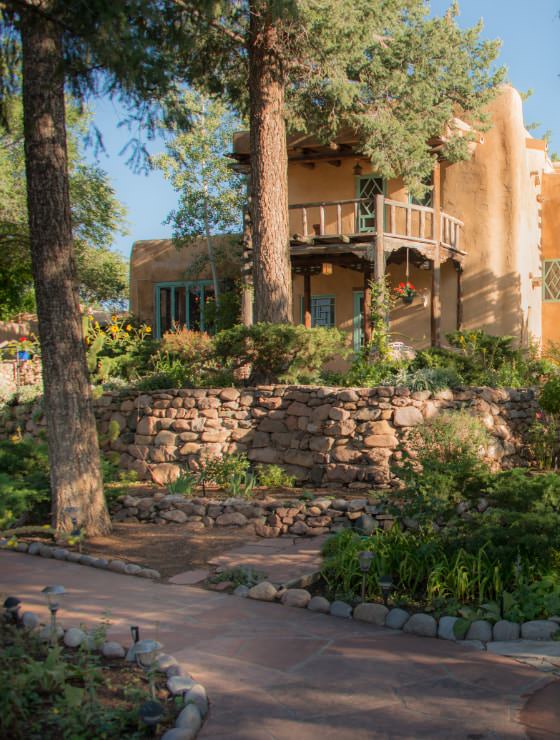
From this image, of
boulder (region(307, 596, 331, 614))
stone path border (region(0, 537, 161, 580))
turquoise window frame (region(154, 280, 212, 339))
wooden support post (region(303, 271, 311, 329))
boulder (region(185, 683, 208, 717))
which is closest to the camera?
boulder (region(185, 683, 208, 717))

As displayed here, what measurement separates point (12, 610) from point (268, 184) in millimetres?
9201

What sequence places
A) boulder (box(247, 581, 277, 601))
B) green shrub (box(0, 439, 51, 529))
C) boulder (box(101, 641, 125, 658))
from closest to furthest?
1. boulder (box(101, 641, 125, 658))
2. boulder (box(247, 581, 277, 601))
3. green shrub (box(0, 439, 51, 529))

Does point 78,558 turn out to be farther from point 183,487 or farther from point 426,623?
point 426,623

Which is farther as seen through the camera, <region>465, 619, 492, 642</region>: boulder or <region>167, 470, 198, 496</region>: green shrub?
<region>167, 470, 198, 496</region>: green shrub

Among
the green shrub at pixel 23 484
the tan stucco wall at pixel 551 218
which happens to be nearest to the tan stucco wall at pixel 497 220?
the tan stucco wall at pixel 551 218

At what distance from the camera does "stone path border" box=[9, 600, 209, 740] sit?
3.74 meters

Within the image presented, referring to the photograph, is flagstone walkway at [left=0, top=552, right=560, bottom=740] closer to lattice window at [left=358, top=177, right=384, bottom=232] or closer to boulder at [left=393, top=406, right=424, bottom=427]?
boulder at [left=393, top=406, right=424, bottom=427]

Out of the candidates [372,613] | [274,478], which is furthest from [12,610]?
[274,478]

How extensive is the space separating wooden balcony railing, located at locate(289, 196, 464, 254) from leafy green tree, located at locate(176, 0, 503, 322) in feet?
3.90

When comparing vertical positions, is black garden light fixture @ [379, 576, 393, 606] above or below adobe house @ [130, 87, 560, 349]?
below

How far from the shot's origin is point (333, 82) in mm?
13203

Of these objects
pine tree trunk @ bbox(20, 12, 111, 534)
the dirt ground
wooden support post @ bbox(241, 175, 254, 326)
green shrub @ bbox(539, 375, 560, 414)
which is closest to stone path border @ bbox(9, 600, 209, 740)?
the dirt ground

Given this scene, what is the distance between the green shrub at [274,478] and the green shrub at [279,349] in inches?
67.8

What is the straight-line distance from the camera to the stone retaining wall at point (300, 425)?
10.5m
